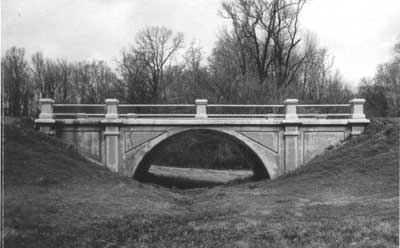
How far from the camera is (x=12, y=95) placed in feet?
118

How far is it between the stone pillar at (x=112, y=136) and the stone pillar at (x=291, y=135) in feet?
22.7

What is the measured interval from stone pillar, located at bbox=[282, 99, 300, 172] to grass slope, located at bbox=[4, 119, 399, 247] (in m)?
0.82

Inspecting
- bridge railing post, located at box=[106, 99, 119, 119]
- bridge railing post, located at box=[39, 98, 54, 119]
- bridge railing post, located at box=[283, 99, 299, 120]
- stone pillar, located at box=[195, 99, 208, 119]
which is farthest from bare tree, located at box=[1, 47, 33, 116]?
bridge railing post, located at box=[283, 99, 299, 120]

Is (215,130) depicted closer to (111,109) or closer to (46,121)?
(111,109)

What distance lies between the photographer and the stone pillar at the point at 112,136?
15219mm

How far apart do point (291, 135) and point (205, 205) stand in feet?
18.1

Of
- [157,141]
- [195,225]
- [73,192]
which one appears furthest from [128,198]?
[157,141]

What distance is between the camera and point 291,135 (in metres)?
15.5

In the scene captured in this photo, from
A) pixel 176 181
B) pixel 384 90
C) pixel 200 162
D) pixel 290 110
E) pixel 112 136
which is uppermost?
pixel 384 90

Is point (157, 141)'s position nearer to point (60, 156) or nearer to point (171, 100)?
point (60, 156)

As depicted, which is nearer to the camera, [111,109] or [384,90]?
[111,109]

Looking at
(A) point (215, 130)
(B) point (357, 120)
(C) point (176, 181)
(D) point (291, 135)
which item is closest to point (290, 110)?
(D) point (291, 135)

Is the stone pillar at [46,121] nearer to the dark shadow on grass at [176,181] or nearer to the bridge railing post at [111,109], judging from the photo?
the bridge railing post at [111,109]

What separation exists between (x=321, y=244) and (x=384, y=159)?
8123 mm
